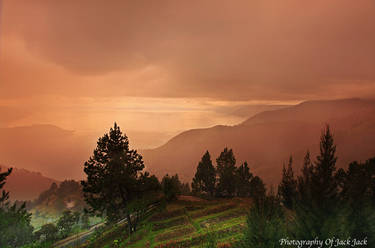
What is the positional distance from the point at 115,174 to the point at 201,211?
414cm

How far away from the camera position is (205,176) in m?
14.1

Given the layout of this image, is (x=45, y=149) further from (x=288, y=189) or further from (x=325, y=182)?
(x=325, y=182)

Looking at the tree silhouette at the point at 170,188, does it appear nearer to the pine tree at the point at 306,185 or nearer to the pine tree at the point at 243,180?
the pine tree at the point at 243,180

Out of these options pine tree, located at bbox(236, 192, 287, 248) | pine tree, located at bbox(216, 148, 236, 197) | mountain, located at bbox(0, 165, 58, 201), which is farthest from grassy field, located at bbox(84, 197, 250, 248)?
mountain, located at bbox(0, 165, 58, 201)

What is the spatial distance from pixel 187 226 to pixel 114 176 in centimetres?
346

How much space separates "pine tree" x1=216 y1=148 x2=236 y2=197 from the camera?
1265cm

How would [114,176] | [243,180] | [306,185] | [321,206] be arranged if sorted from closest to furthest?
[321,206] < [306,185] < [114,176] < [243,180]

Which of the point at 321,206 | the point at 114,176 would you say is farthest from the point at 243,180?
the point at 321,206

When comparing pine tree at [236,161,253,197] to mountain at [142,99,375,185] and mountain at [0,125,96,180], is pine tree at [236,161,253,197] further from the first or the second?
mountain at [0,125,96,180]

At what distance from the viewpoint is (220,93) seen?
983 cm

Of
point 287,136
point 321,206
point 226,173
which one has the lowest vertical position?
point 321,206

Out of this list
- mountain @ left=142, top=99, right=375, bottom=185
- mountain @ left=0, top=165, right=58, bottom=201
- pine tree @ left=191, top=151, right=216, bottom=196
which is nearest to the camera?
mountain @ left=142, top=99, right=375, bottom=185

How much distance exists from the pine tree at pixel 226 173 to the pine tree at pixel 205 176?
33cm

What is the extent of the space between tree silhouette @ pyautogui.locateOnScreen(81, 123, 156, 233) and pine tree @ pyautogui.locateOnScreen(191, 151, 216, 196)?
264 cm
